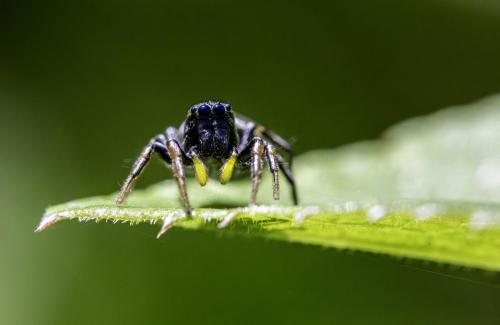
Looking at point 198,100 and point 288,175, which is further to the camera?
point 198,100

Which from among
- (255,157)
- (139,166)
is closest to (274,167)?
(255,157)

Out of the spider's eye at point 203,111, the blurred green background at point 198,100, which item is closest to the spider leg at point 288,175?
the blurred green background at point 198,100

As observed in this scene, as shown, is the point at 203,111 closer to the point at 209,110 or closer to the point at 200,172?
the point at 209,110

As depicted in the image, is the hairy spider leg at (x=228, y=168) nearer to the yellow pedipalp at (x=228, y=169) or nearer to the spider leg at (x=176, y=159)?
the yellow pedipalp at (x=228, y=169)

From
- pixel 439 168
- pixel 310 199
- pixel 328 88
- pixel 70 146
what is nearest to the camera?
pixel 310 199

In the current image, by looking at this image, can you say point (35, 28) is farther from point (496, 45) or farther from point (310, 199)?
point (496, 45)

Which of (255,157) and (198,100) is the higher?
(198,100)

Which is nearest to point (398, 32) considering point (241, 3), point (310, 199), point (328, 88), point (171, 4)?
point (328, 88)
